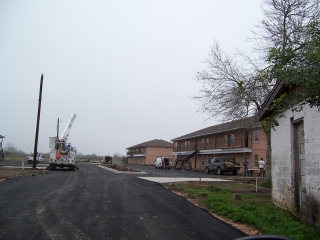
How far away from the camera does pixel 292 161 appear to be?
11609 mm

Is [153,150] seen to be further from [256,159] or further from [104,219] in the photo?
[104,219]

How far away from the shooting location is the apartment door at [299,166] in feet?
35.3

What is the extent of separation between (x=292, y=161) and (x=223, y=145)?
41.8 meters

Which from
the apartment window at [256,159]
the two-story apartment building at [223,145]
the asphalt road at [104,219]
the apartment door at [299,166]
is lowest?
the asphalt road at [104,219]

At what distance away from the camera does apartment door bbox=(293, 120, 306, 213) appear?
1077cm

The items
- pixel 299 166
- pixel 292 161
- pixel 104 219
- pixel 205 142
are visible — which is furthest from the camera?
pixel 205 142

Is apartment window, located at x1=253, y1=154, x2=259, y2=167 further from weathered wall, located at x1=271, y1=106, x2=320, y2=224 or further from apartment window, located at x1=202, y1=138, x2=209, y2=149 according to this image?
weathered wall, located at x1=271, y1=106, x2=320, y2=224

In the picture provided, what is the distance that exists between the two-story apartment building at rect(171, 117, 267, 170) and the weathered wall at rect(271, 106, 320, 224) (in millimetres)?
20261

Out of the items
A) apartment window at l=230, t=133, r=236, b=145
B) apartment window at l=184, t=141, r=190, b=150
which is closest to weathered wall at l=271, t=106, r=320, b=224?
apartment window at l=230, t=133, r=236, b=145

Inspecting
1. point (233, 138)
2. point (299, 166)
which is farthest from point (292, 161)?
point (233, 138)

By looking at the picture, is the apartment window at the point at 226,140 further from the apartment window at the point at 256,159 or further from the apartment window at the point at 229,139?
the apartment window at the point at 256,159

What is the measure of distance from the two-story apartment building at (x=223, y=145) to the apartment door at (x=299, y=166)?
21897 mm

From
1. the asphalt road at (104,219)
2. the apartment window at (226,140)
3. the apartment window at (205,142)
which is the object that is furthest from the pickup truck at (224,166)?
the asphalt road at (104,219)

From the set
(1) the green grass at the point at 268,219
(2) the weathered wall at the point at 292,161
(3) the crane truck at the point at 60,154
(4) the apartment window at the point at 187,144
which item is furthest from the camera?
(4) the apartment window at the point at 187,144
